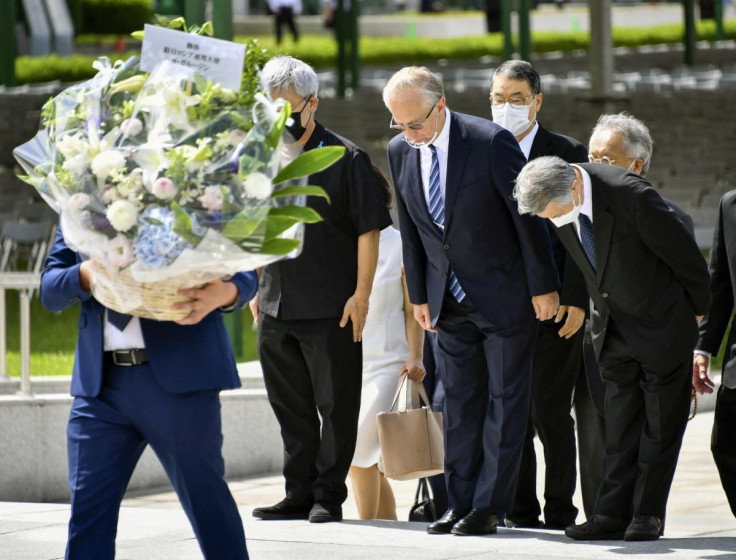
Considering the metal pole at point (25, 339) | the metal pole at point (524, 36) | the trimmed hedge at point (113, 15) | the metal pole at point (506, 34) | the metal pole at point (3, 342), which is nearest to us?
the metal pole at point (25, 339)

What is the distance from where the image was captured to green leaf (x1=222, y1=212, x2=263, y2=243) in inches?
160

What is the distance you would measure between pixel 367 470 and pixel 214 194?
283 centimetres

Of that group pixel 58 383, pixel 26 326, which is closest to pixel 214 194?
pixel 26 326

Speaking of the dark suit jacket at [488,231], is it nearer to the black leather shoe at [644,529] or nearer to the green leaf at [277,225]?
the black leather shoe at [644,529]

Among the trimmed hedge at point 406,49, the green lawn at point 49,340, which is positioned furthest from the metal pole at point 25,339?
the trimmed hedge at point 406,49

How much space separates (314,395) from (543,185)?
1551 mm

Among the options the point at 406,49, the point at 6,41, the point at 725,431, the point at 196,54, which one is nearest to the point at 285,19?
the point at 406,49

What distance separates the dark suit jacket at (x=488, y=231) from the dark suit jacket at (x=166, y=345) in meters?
1.56

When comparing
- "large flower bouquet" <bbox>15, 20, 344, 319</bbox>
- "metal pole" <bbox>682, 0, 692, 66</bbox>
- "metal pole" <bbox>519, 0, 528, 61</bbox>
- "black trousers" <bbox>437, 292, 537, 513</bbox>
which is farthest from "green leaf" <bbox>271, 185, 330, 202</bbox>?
"metal pole" <bbox>682, 0, 692, 66</bbox>

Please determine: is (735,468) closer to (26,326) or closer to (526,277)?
(526,277)

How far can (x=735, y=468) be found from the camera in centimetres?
587

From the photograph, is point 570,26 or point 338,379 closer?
point 338,379

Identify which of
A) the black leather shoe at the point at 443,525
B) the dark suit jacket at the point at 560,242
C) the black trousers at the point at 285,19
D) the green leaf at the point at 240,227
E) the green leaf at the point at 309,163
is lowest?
the black leather shoe at the point at 443,525

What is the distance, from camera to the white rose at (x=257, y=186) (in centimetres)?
406
